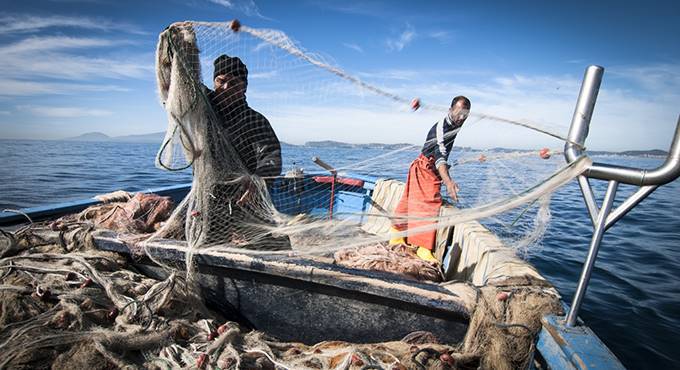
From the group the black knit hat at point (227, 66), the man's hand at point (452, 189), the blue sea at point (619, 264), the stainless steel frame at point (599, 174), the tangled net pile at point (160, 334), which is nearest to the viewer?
the stainless steel frame at point (599, 174)

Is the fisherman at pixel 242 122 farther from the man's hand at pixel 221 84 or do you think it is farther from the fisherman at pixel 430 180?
the fisherman at pixel 430 180

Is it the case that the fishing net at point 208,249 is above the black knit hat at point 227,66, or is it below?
below

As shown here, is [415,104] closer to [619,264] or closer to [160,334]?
[160,334]

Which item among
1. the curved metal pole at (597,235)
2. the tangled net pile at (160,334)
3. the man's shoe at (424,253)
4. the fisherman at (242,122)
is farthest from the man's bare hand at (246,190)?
the curved metal pole at (597,235)

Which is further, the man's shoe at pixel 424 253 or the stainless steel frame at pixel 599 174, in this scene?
the man's shoe at pixel 424 253

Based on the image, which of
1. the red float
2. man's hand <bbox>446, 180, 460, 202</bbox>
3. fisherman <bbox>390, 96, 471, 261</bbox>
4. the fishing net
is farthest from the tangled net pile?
man's hand <bbox>446, 180, 460, 202</bbox>

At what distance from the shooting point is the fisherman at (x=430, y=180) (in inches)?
175

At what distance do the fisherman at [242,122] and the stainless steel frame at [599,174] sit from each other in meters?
2.62

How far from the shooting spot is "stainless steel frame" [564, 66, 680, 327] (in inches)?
58.9

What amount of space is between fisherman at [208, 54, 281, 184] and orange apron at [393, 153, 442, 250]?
82.2 inches

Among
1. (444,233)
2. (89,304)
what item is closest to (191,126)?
(89,304)

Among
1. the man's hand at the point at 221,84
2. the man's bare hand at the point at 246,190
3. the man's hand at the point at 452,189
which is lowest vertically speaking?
the man's bare hand at the point at 246,190

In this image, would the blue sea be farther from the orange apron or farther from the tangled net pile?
the tangled net pile

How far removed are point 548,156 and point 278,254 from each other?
7.13 feet
